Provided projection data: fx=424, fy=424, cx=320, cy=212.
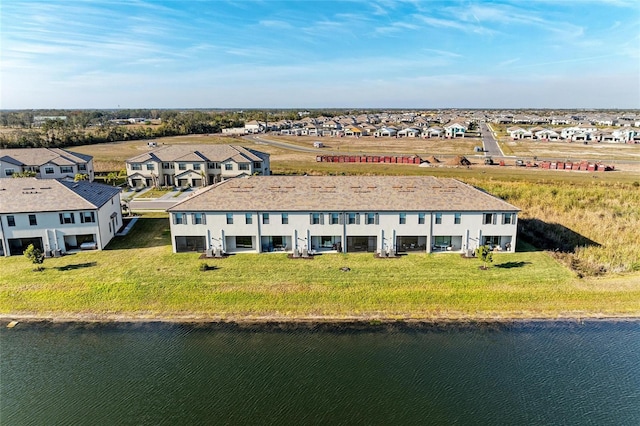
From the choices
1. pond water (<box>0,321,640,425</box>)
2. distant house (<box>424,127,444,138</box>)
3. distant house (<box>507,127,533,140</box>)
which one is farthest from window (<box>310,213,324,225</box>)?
distant house (<box>507,127,533,140</box>)

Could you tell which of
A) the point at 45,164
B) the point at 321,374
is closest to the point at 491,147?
the point at 45,164

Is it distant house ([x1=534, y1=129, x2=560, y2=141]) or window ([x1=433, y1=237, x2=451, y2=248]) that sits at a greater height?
distant house ([x1=534, y1=129, x2=560, y2=141])

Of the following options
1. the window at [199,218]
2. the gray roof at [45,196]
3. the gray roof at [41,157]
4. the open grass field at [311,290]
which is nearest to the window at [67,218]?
the gray roof at [45,196]

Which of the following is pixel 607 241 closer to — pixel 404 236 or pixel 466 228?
pixel 466 228

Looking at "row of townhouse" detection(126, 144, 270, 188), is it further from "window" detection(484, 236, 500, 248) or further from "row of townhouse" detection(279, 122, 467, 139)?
"row of townhouse" detection(279, 122, 467, 139)

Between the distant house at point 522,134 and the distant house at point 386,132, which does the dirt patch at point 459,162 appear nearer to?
the distant house at point 522,134

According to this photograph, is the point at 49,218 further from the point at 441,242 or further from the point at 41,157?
the point at 41,157
